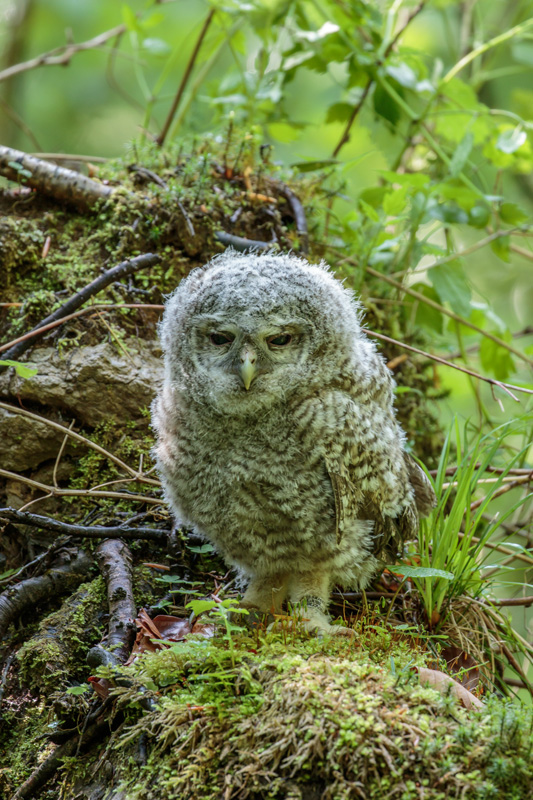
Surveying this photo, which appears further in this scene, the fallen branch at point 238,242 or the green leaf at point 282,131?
the green leaf at point 282,131

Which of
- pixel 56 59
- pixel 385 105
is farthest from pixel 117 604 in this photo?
pixel 56 59

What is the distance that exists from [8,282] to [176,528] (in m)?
1.34

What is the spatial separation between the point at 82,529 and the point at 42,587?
230 millimetres

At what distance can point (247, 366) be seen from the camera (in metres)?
1.90

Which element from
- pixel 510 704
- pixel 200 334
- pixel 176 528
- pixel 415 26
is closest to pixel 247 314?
pixel 200 334

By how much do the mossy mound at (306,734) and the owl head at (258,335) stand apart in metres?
0.76

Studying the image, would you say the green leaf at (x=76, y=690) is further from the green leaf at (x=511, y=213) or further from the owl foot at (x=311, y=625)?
the green leaf at (x=511, y=213)

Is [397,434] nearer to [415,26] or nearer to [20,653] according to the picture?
[20,653]

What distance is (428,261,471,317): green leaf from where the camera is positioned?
3160mm

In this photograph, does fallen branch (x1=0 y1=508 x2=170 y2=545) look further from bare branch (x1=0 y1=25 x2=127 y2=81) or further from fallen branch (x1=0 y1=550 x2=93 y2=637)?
bare branch (x1=0 y1=25 x2=127 y2=81)

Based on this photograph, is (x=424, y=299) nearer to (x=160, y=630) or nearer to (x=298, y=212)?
(x=298, y=212)

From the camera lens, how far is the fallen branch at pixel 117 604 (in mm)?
1846

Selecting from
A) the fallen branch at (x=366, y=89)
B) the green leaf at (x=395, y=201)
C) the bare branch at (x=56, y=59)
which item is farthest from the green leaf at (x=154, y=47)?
the green leaf at (x=395, y=201)

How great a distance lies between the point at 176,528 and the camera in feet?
7.89
